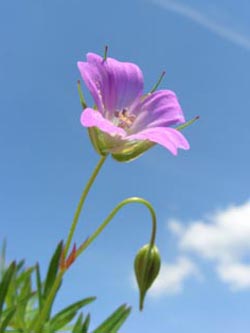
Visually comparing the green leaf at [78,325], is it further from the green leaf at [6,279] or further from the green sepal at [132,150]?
the green sepal at [132,150]

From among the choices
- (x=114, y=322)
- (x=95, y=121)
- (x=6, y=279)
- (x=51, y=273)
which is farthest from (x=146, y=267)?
(x=95, y=121)

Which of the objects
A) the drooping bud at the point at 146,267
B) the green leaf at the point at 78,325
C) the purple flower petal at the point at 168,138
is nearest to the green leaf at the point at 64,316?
the green leaf at the point at 78,325

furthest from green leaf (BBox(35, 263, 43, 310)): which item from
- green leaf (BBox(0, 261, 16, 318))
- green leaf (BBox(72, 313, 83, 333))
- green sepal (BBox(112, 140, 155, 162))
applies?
green sepal (BBox(112, 140, 155, 162))

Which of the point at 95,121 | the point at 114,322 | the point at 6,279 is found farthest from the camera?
the point at 114,322

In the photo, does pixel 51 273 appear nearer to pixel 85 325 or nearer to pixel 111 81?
pixel 85 325

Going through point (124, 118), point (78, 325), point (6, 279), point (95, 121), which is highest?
point (124, 118)

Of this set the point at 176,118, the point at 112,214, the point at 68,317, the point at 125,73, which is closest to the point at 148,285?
the point at 68,317
